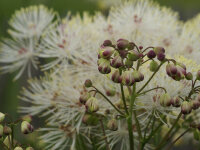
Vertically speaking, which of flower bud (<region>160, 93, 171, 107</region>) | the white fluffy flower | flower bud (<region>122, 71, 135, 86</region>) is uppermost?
the white fluffy flower

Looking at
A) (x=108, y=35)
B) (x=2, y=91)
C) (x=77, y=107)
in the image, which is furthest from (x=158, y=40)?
(x=2, y=91)

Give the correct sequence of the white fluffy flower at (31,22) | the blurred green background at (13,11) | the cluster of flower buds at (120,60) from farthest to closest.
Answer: the blurred green background at (13,11) < the white fluffy flower at (31,22) < the cluster of flower buds at (120,60)

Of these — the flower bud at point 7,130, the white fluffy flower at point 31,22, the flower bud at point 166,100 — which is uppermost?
the white fluffy flower at point 31,22

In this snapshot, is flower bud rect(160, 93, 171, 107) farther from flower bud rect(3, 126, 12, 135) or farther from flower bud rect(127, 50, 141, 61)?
flower bud rect(3, 126, 12, 135)

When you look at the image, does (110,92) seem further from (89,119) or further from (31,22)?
(31,22)

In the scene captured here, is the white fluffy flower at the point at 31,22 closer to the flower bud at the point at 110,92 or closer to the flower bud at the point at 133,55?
the flower bud at the point at 110,92

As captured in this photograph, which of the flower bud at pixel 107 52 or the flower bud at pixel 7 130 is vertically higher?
the flower bud at pixel 107 52

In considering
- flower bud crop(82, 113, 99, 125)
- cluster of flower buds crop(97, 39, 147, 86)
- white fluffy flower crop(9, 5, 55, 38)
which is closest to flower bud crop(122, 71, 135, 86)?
cluster of flower buds crop(97, 39, 147, 86)

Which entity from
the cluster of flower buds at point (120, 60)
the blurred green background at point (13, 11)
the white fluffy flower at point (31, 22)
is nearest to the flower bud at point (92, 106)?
the cluster of flower buds at point (120, 60)

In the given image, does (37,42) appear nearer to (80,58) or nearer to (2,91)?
(80,58)

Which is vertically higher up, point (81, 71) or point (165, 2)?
point (165, 2)

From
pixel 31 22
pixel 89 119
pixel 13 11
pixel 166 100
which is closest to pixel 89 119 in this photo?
pixel 89 119
